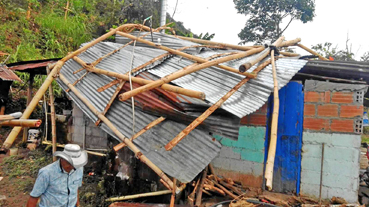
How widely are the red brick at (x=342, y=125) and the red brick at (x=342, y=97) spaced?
33 cm

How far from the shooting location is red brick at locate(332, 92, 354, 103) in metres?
3.74

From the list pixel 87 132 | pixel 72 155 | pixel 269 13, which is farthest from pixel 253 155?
pixel 269 13

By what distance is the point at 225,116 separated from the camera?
9.59 ft

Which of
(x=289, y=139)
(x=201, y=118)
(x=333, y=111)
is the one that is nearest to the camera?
(x=201, y=118)

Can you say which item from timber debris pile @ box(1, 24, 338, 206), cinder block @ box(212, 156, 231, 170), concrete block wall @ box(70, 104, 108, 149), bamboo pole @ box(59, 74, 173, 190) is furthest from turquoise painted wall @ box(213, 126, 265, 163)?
concrete block wall @ box(70, 104, 108, 149)

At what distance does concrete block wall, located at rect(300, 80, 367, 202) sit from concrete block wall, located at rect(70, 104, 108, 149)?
439cm

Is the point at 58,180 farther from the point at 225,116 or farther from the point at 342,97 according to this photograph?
the point at 342,97

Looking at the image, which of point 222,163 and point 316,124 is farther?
point 222,163

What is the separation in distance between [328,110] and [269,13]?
15333 mm

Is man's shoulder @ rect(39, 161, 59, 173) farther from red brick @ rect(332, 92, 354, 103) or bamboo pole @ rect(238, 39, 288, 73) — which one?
red brick @ rect(332, 92, 354, 103)

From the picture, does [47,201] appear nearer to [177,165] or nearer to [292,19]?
[177,165]

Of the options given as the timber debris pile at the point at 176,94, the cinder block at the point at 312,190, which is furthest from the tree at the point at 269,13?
the cinder block at the point at 312,190

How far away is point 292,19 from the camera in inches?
657

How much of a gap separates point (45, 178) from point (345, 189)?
456 cm
